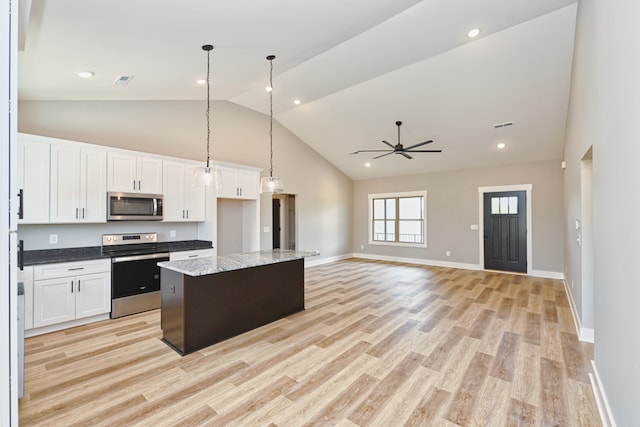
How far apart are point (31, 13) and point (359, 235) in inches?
344

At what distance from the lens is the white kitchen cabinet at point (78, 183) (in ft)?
12.2

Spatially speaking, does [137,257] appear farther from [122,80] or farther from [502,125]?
[502,125]

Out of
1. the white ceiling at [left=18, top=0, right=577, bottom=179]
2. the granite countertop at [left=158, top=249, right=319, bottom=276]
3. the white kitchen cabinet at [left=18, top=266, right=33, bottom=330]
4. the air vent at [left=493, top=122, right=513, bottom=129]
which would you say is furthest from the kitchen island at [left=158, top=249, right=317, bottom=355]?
the air vent at [left=493, top=122, right=513, bottom=129]

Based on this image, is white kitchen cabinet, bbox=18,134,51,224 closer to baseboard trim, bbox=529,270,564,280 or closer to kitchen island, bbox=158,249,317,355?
kitchen island, bbox=158,249,317,355

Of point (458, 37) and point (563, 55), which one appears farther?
point (563, 55)

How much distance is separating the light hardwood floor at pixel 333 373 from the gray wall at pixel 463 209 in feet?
9.81

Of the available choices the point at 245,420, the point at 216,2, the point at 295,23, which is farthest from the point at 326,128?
the point at 245,420

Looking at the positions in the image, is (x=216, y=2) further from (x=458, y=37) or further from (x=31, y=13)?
(x=458, y=37)

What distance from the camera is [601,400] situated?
215cm

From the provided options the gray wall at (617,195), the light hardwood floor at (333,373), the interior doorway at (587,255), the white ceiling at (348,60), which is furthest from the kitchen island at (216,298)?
the interior doorway at (587,255)

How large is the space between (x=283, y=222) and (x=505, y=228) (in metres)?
5.68

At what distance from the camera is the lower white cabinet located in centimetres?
344

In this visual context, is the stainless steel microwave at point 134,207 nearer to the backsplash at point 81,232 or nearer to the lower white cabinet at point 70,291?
the backsplash at point 81,232

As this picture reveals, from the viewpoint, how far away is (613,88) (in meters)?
1.85
